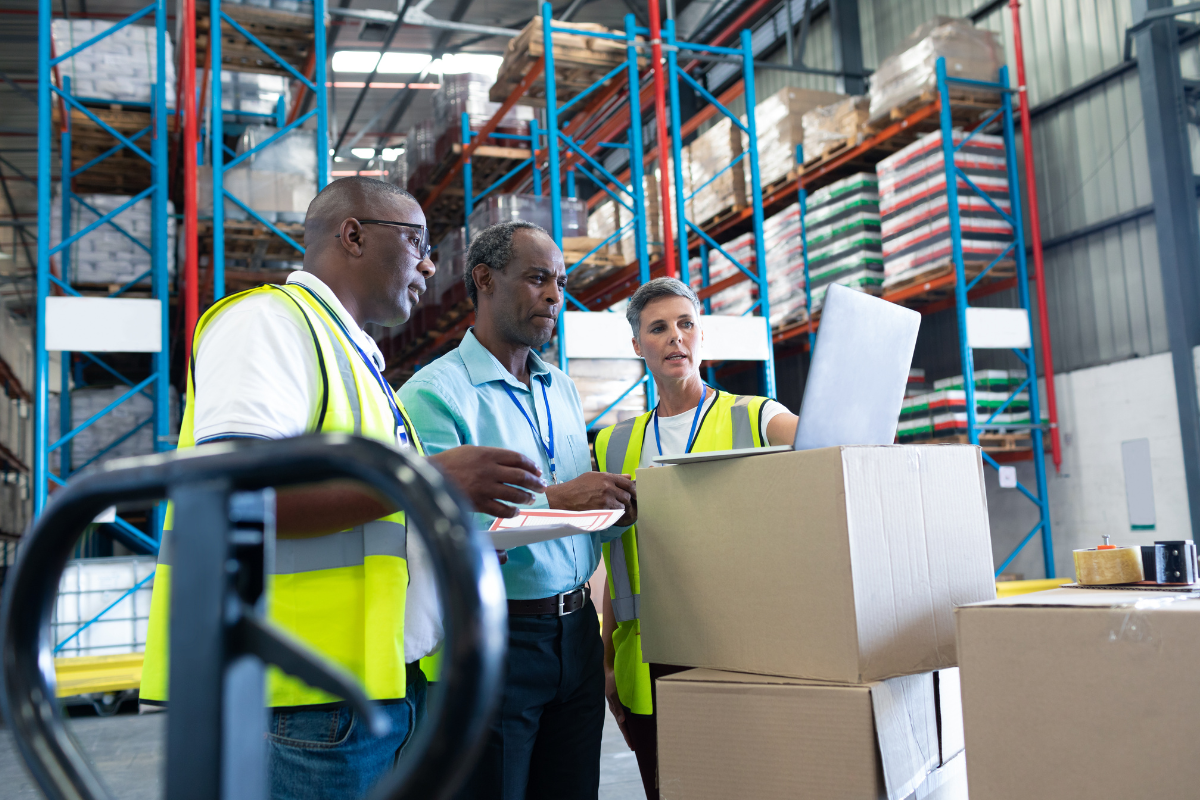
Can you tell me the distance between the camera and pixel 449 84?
1045cm

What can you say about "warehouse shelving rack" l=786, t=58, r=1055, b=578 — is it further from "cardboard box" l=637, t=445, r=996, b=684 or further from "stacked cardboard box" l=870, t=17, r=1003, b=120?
"cardboard box" l=637, t=445, r=996, b=684

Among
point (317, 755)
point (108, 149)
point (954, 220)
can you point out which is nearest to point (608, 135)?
point (954, 220)

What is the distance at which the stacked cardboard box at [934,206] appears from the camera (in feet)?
29.9

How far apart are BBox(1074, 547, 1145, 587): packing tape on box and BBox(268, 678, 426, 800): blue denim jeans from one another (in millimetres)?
1303

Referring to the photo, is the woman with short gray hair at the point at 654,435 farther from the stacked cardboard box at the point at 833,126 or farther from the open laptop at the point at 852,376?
the stacked cardboard box at the point at 833,126

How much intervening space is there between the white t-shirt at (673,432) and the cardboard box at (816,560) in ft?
2.29

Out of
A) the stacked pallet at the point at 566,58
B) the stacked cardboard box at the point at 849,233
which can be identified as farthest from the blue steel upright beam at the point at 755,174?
the stacked cardboard box at the point at 849,233

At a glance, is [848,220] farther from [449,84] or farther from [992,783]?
[992,783]

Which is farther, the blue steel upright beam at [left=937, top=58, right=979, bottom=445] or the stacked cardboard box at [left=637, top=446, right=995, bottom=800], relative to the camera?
the blue steel upright beam at [left=937, top=58, right=979, bottom=445]

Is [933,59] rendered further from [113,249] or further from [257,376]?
[257,376]

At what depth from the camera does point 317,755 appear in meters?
1.41

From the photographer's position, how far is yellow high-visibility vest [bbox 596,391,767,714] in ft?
7.84

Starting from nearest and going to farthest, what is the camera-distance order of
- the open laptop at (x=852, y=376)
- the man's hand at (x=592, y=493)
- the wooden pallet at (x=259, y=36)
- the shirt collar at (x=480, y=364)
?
the open laptop at (x=852, y=376) → the man's hand at (x=592, y=493) → the shirt collar at (x=480, y=364) → the wooden pallet at (x=259, y=36)

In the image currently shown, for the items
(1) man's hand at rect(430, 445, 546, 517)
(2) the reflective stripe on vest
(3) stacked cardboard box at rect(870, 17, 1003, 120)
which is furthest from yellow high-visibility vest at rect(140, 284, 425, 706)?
(3) stacked cardboard box at rect(870, 17, 1003, 120)
